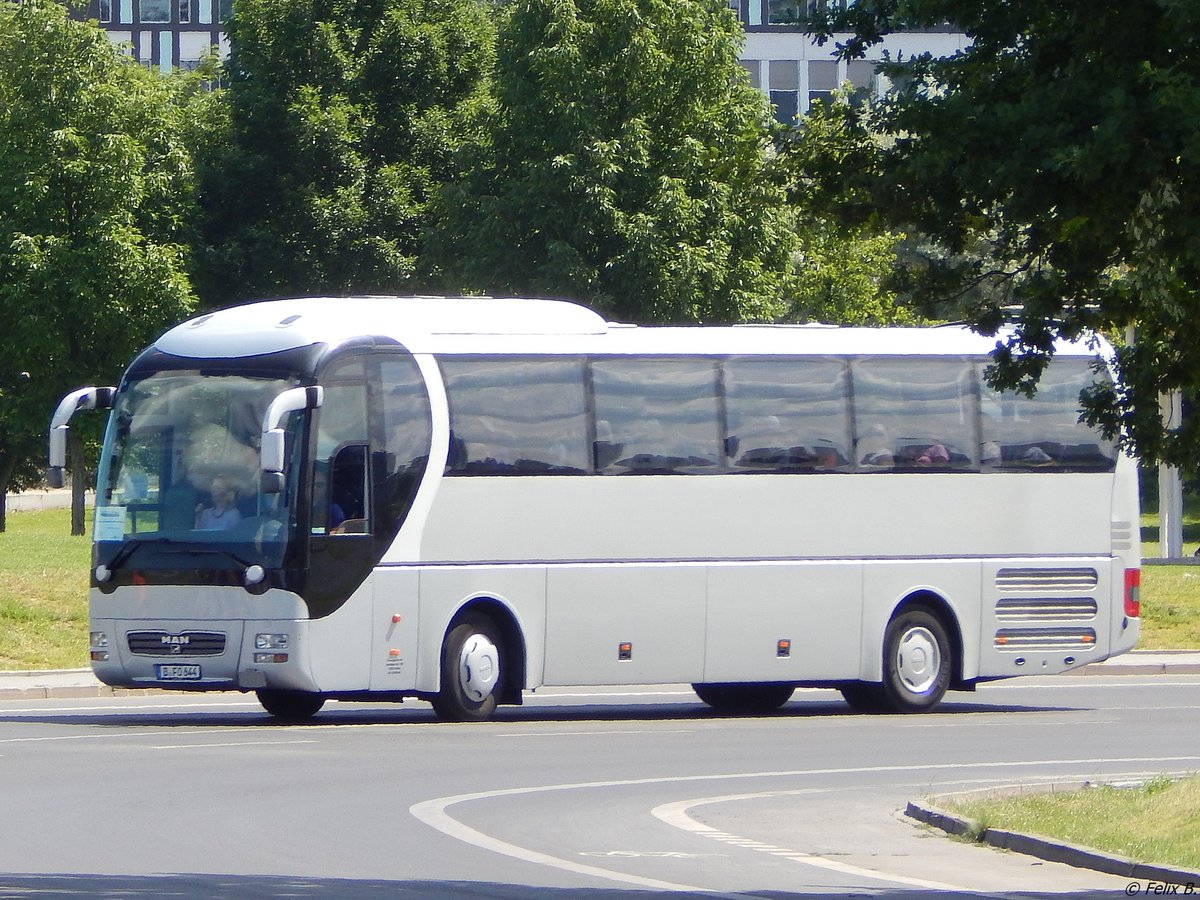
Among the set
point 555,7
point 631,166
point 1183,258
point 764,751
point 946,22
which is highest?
point 555,7

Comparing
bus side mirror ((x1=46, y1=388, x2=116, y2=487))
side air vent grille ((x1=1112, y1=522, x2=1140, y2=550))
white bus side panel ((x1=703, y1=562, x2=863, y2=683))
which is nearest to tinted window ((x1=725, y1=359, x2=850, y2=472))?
white bus side panel ((x1=703, y1=562, x2=863, y2=683))

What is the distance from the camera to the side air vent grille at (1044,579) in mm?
24219

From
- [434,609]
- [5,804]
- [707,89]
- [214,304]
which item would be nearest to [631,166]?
[707,89]

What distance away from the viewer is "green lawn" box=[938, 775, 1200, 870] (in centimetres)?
1176

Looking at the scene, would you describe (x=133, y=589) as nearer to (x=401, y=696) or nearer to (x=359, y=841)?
(x=401, y=696)

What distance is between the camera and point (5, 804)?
14453 millimetres

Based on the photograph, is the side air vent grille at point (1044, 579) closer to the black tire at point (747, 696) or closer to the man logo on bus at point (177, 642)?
the black tire at point (747, 696)

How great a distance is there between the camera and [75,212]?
54.2 metres

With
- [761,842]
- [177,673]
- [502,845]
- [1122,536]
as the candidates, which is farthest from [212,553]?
[1122,536]

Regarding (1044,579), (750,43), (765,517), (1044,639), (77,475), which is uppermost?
(750,43)

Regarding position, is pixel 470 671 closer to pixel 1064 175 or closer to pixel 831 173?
pixel 831 173

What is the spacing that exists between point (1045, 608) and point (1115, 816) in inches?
451

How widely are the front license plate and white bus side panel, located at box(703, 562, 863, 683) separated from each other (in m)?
4.82

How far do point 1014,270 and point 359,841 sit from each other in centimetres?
443
